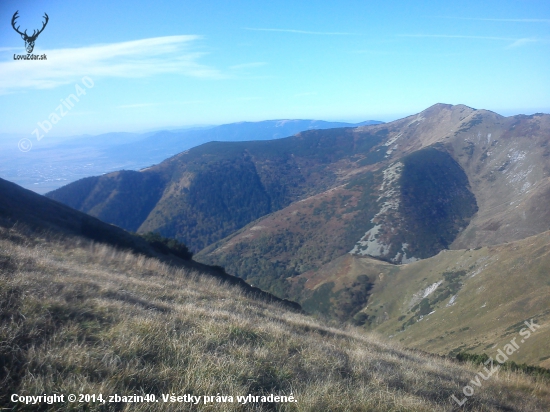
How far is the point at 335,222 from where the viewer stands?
10100cm

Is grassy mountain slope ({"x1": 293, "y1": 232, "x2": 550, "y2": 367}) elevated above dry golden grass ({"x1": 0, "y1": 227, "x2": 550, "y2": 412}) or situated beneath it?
situated beneath

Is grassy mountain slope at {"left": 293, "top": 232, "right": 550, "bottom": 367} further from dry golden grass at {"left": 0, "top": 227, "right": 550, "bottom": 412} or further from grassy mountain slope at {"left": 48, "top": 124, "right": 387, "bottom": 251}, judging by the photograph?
grassy mountain slope at {"left": 48, "top": 124, "right": 387, "bottom": 251}

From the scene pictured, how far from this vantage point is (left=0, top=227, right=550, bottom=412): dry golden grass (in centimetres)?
297

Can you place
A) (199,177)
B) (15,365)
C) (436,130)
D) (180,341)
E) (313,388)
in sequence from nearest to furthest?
(15,365), (313,388), (180,341), (199,177), (436,130)

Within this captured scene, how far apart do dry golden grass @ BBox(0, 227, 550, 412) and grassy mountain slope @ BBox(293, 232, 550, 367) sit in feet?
46.1

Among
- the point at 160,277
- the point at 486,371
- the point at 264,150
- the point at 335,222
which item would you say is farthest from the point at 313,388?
the point at 264,150

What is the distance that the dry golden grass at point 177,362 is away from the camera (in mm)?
2975

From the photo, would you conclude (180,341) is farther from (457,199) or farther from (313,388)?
(457,199)

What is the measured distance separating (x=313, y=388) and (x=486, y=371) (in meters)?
4.57

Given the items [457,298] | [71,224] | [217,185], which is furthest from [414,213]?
[71,224]

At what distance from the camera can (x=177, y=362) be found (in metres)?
3.53

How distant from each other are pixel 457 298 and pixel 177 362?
42354 millimetres

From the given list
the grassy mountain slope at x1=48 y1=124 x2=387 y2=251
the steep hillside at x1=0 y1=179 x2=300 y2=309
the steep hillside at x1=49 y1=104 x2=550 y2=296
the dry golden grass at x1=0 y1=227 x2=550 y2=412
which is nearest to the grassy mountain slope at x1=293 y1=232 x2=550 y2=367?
the dry golden grass at x1=0 y1=227 x2=550 y2=412

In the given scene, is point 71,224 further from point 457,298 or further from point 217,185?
point 217,185
